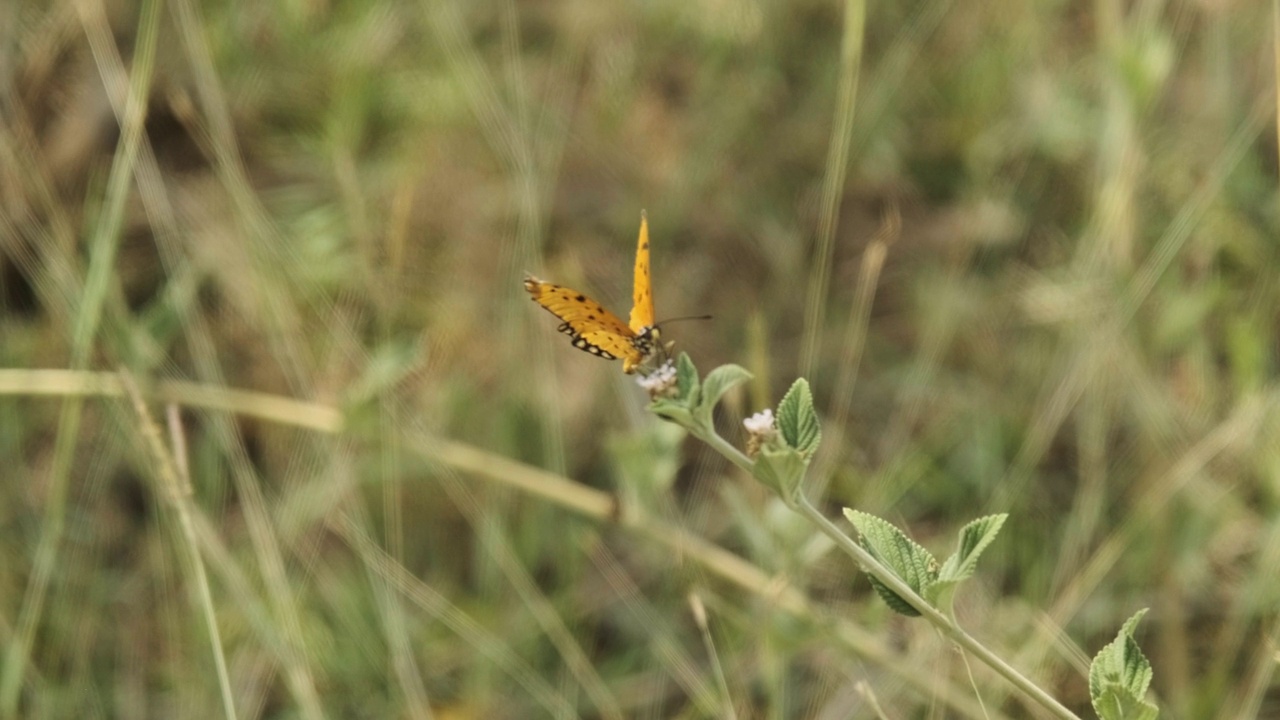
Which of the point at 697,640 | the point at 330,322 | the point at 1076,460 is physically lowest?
the point at 697,640

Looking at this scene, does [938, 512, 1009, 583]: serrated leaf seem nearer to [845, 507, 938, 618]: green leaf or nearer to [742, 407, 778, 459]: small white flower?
[845, 507, 938, 618]: green leaf

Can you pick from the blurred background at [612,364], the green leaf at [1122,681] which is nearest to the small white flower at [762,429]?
the green leaf at [1122,681]

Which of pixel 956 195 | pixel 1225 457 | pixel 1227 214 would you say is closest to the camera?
pixel 1225 457

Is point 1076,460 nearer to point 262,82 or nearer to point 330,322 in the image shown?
point 330,322

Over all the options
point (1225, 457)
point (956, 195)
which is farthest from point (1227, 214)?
point (956, 195)

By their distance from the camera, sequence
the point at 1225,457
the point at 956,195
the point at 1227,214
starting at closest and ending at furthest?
the point at 1225,457
the point at 1227,214
the point at 956,195

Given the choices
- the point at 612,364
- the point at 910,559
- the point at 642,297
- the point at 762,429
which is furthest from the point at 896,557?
the point at 612,364
